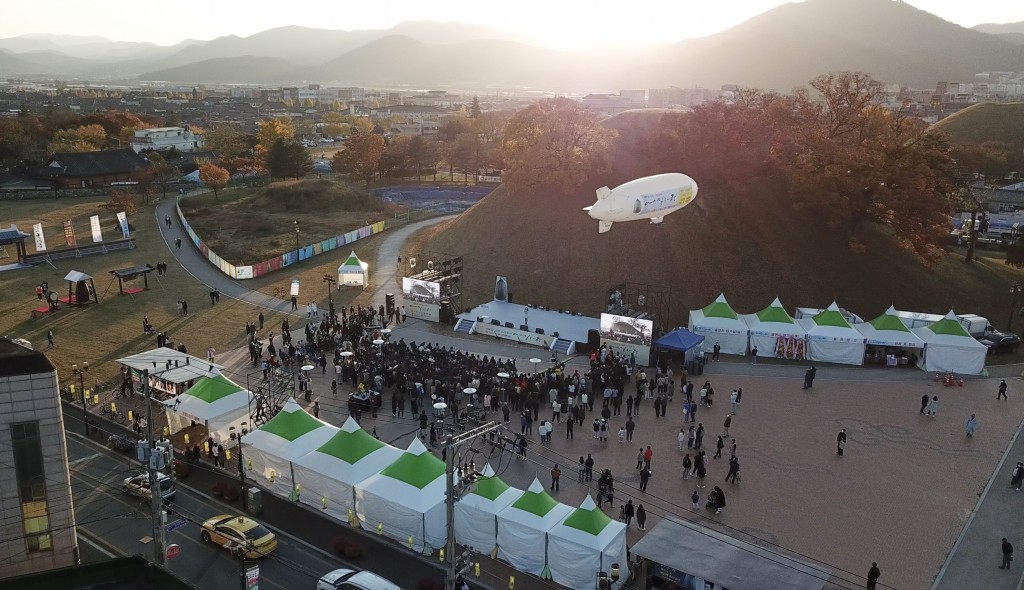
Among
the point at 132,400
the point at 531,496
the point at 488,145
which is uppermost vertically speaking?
the point at 488,145

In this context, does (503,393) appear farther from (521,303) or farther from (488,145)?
(488,145)

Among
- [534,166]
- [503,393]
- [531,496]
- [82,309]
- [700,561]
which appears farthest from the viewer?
[534,166]

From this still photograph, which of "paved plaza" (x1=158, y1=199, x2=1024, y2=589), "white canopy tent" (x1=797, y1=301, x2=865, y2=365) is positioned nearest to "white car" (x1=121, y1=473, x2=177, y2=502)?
"paved plaza" (x1=158, y1=199, x2=1024, y2=589)

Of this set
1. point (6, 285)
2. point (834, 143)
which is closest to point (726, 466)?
point (834, 143)

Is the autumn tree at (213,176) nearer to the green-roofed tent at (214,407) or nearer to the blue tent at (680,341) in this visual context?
the green-roofed tent at (214,407)

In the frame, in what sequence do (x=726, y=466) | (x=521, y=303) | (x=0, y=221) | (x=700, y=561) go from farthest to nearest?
(x=0, y=221)
(x=521, y=303)
(x=726, y=466)
(x=700, y=561)

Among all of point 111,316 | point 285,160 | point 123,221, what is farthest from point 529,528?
point 285,160

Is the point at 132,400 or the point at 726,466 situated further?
the point at 132,400
